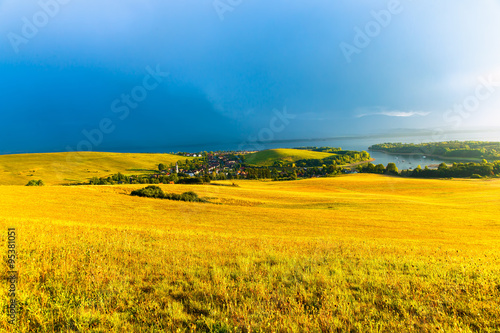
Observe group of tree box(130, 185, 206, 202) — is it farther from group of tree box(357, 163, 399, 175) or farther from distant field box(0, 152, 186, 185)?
group of tree box(357, 163, 399, 175)

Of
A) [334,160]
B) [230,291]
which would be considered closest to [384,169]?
[334,160]

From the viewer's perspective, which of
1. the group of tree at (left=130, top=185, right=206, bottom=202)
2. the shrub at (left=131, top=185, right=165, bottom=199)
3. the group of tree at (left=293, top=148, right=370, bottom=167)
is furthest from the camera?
the group of tree at (left=293, top=148, right=370, bottom=167)

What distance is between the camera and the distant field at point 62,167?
265 feet

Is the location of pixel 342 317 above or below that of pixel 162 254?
above

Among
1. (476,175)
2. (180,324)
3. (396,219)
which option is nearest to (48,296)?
(180,324)

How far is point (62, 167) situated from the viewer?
103m

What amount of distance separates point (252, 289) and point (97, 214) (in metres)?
21.2

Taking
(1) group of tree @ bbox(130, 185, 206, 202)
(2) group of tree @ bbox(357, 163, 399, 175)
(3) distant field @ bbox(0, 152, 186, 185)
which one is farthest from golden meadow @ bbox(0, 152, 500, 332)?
Answer: (2) group of tree @ bbox(357, 163, 399, 175)

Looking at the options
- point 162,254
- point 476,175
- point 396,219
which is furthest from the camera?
point 476,175

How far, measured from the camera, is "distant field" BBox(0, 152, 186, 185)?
80750 mm

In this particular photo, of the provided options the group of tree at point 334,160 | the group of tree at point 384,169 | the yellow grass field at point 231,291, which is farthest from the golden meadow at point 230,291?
the group of tree at point 334,160

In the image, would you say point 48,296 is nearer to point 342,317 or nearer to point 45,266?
point 45,266

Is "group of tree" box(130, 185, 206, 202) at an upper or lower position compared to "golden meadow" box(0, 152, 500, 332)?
lower

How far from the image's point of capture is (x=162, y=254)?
22.5ft
